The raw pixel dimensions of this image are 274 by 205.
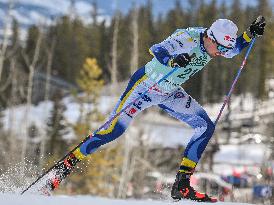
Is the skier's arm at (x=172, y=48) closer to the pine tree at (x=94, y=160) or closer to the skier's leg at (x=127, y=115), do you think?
the skier's leg at (x=127, y=115)

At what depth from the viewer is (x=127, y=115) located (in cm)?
647

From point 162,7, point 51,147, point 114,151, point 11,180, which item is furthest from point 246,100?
point 11,180

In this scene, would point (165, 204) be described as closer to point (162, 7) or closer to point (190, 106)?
point (190, 106)

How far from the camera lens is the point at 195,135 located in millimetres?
6309

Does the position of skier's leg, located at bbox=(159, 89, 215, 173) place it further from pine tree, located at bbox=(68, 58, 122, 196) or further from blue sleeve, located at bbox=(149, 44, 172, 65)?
pine tree, located at bbox=(68, 58, 122, 196)

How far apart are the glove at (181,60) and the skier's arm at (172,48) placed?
0.38 ft

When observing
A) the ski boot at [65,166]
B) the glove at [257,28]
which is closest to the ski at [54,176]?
the ski boot at [65,166]

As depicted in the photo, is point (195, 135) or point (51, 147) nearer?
point (195, 135)

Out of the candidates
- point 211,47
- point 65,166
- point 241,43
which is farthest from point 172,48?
point 65,166

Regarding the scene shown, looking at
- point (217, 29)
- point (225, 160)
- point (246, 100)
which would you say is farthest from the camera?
point (246, 100)

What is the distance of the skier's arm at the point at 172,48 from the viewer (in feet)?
19.5

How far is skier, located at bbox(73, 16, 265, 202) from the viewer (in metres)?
5.93

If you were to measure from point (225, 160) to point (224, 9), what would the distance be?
108 ft

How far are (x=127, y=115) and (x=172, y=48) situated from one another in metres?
0.98
